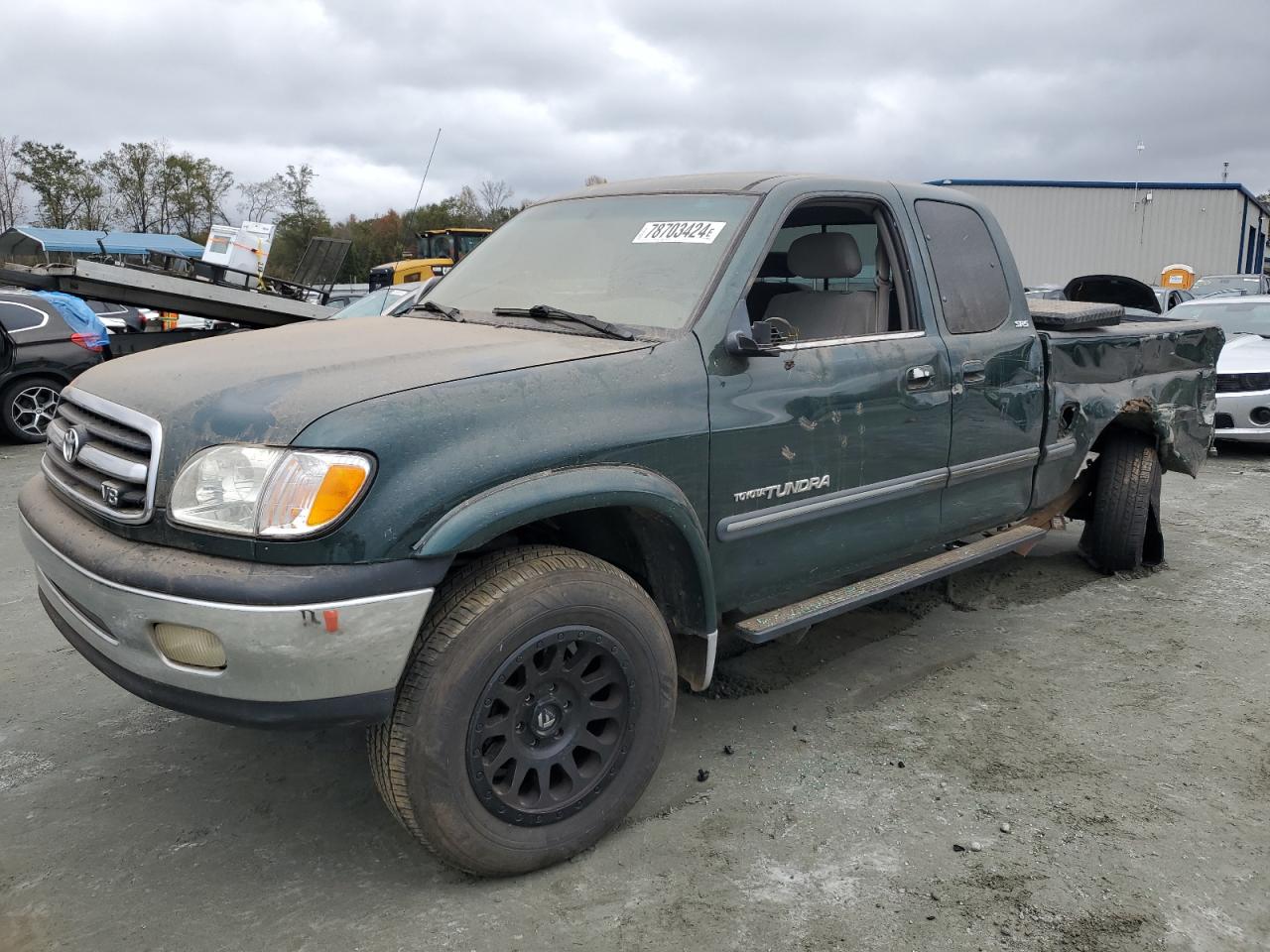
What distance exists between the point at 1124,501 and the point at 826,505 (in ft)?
8.71

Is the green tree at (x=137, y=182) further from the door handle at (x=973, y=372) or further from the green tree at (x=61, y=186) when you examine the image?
the door handle at (x=973, y=372)

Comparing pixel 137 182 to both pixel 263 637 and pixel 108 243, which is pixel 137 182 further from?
pixel 263 637

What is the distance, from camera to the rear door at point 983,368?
3.85 meters

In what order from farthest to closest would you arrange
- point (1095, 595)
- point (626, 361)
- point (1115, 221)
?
point (1115, 221) → point (1095, 595) → point (626, 361)

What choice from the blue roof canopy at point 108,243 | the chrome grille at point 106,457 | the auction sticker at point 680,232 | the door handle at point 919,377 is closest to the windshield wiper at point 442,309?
the auction sticker at point 680,232

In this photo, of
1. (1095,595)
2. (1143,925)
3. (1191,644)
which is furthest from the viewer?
(1095,595)

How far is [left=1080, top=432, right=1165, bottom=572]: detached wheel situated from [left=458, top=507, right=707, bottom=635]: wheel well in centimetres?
315

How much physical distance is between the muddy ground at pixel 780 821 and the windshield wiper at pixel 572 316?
144 cm

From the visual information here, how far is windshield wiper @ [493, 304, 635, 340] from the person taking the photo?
3023mm

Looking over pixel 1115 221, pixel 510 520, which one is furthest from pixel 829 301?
pixel 1115 221

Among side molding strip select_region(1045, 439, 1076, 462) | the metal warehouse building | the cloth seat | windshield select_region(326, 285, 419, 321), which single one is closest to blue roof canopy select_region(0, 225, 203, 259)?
windshield select_region(326, 285, 419, 321)

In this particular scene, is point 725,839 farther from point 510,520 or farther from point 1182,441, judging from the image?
point 1182,441

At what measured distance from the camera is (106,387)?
111 inches

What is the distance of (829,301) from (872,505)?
913mm
